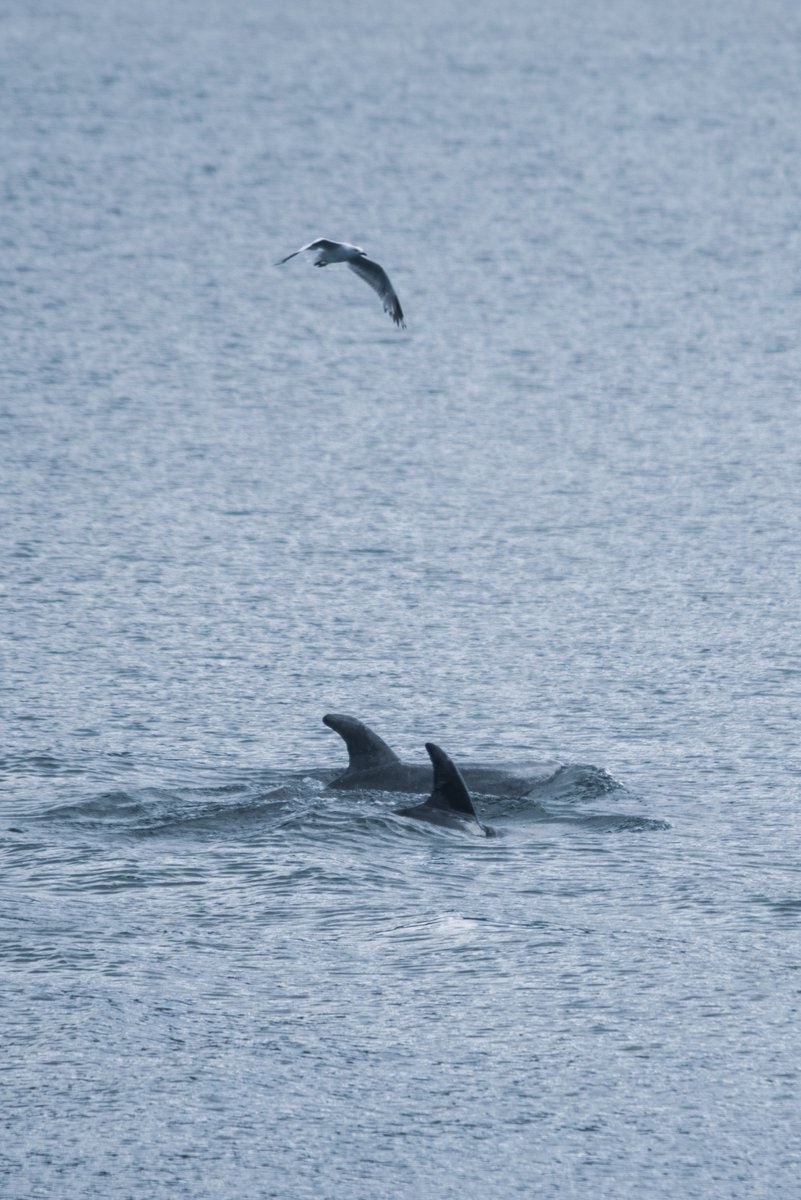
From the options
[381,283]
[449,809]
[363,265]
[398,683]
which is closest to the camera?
[449,809]

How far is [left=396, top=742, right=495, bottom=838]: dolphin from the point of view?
23.3 metres

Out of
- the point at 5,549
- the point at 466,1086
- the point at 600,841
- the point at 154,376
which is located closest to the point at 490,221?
the point at 154,376

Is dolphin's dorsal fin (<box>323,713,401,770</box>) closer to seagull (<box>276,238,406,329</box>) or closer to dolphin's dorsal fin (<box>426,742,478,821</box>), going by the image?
dolphin's dorsal fin (<box>426,742,478,821</box>)

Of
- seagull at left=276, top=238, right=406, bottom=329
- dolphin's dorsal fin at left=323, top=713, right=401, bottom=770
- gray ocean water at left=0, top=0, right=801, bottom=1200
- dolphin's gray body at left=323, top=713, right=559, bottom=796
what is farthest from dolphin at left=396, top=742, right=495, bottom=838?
seagull at left=276, top=238, right=406, bottom=329

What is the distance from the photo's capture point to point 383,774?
2503cm

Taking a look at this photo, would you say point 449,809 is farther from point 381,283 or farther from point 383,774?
point 381,283

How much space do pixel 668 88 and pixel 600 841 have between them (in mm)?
80613

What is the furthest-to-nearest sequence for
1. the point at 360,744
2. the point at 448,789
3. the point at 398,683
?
the point at 398,683 < the point at 360,744 < the point at 448,789

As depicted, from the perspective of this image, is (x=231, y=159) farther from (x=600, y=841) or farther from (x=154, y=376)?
(x=600, y=841)

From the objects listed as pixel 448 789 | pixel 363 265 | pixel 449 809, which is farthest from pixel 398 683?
pixel 448 789

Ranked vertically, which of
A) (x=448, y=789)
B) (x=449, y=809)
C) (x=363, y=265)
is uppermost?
(x=363, y=265)

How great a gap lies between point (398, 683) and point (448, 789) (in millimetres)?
6684

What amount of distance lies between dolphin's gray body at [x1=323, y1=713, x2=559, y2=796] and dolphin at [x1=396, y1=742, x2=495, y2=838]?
3.70 feet

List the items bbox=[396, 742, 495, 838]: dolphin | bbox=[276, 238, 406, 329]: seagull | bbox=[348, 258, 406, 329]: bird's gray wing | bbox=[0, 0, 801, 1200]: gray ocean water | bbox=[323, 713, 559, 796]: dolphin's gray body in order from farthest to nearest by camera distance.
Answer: bbox=[348, 258, 406, 329]: bird's gray wing
bbox=[323, 713, 559, 796]: dolphin's gray body
bbox=[276, 238, 406, 329]: seagull
bbox=[396, 742, 495, 838]: dolphin
bbox=[0, 0, 801, 1200]: gray ocean water
